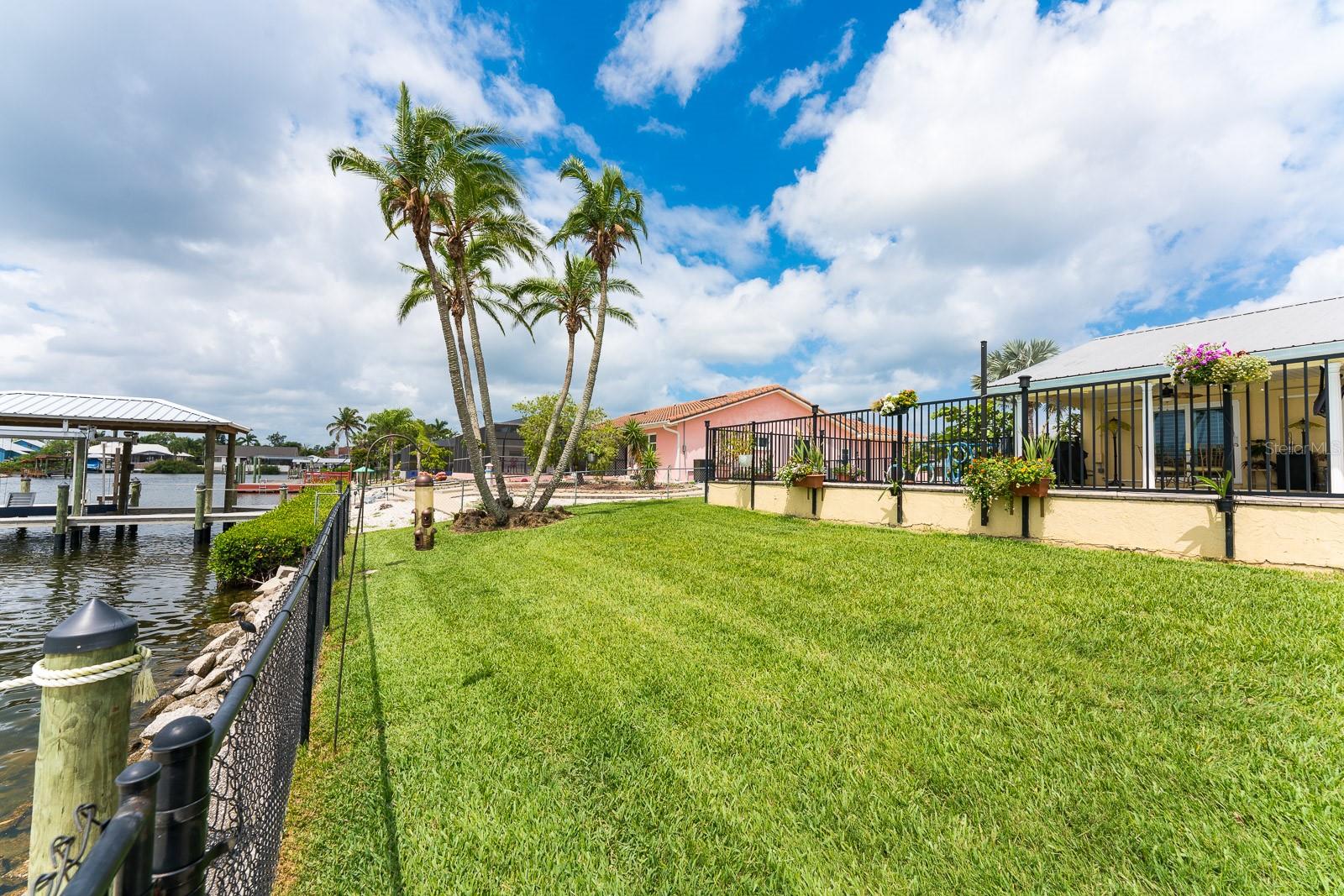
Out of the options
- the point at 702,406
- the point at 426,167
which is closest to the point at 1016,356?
the point at 702,406

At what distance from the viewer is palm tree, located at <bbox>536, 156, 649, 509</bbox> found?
44.3 ft

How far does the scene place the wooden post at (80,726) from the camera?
1.26 metres

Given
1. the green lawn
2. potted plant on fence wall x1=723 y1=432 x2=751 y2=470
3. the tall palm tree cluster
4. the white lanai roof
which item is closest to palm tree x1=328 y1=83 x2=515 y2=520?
the tall palm tree cluster

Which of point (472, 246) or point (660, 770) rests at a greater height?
point (472, 246)

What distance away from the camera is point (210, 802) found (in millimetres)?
1647

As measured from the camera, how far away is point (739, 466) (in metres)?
12.8

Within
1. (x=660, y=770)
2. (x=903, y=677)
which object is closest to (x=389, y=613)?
(x=660, y=770)

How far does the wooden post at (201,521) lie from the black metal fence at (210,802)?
56.1 ft

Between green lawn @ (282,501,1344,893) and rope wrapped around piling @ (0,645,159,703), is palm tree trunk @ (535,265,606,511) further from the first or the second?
rope wrapped around piling @ (0,645,159,703)

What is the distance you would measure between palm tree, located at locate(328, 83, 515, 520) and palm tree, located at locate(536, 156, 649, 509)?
5.82 feet

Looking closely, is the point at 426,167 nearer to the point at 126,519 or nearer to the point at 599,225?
the point at 599,225

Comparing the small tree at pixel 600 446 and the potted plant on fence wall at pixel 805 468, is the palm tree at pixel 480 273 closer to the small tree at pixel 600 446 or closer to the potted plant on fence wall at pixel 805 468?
the potted plant on fence wall at pixel 805 468

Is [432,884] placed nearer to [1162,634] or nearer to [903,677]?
[903,677]

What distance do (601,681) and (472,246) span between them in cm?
1192
